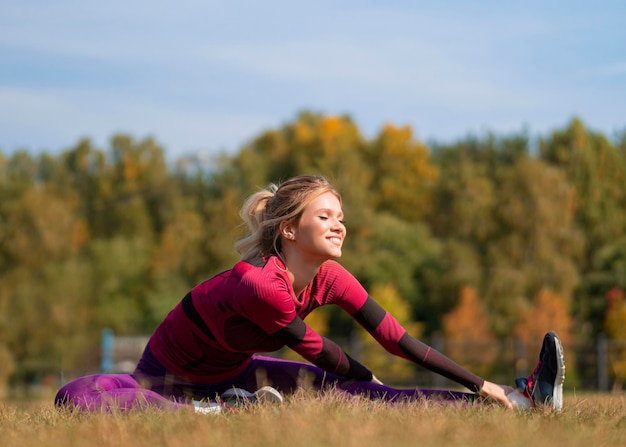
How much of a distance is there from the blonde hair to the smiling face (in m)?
0.04

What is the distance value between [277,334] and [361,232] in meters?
29.9

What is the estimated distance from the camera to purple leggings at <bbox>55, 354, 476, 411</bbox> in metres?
4.33

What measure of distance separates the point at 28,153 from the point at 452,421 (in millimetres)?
33896

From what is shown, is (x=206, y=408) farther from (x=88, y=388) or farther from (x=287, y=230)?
(x=287, y=230)

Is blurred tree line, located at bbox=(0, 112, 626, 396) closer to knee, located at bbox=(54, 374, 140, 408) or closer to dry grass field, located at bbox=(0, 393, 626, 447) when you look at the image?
knee, located at bbox=(54, 374, 140, 408)

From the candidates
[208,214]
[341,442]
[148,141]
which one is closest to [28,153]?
[148,141]

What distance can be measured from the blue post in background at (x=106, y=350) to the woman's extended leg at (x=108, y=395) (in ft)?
78.9

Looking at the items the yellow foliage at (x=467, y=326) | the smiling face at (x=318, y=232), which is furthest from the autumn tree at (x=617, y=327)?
the smiling face at (x=318, y=232)

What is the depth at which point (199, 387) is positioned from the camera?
4859mm

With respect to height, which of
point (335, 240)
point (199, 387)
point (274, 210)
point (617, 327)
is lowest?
point (617, 327)

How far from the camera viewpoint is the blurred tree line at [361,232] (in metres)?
30.9

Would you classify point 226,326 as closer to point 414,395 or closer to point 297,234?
point 297,234

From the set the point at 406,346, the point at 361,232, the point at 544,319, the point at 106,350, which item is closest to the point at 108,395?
the point at 406,346

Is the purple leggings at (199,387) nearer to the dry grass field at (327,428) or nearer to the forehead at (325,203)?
the dry grass field at (327,428)
